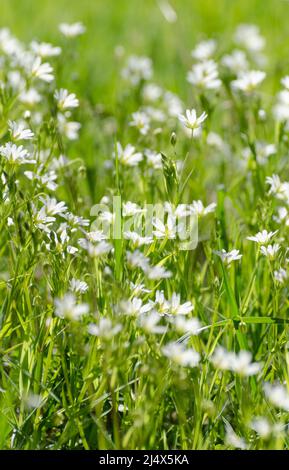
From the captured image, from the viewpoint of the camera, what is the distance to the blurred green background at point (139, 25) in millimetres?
3805

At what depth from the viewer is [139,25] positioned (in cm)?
429

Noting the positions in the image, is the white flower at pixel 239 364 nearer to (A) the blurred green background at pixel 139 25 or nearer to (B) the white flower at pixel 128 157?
(B) the white flower at pixel 128 157

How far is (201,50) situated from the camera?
2.70m

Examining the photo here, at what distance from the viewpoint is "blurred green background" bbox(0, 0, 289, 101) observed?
3805mm

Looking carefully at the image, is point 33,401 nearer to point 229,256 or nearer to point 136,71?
point 229,256

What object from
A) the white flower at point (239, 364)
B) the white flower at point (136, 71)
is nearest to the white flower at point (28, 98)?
the white flower at point (136, 71)

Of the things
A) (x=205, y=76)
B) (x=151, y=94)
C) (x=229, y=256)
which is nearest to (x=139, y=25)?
(x=151, y=94)

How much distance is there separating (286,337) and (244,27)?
2.58 metres

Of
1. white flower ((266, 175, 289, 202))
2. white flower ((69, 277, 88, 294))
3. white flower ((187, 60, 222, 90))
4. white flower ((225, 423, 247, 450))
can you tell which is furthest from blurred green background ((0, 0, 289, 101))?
white flower ((225, 423, 247, 450))

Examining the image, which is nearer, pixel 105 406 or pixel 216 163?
pixel 105 406

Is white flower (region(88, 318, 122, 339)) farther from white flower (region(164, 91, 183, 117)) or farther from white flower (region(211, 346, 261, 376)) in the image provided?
white flower (region(164, 91, 183, 117))
